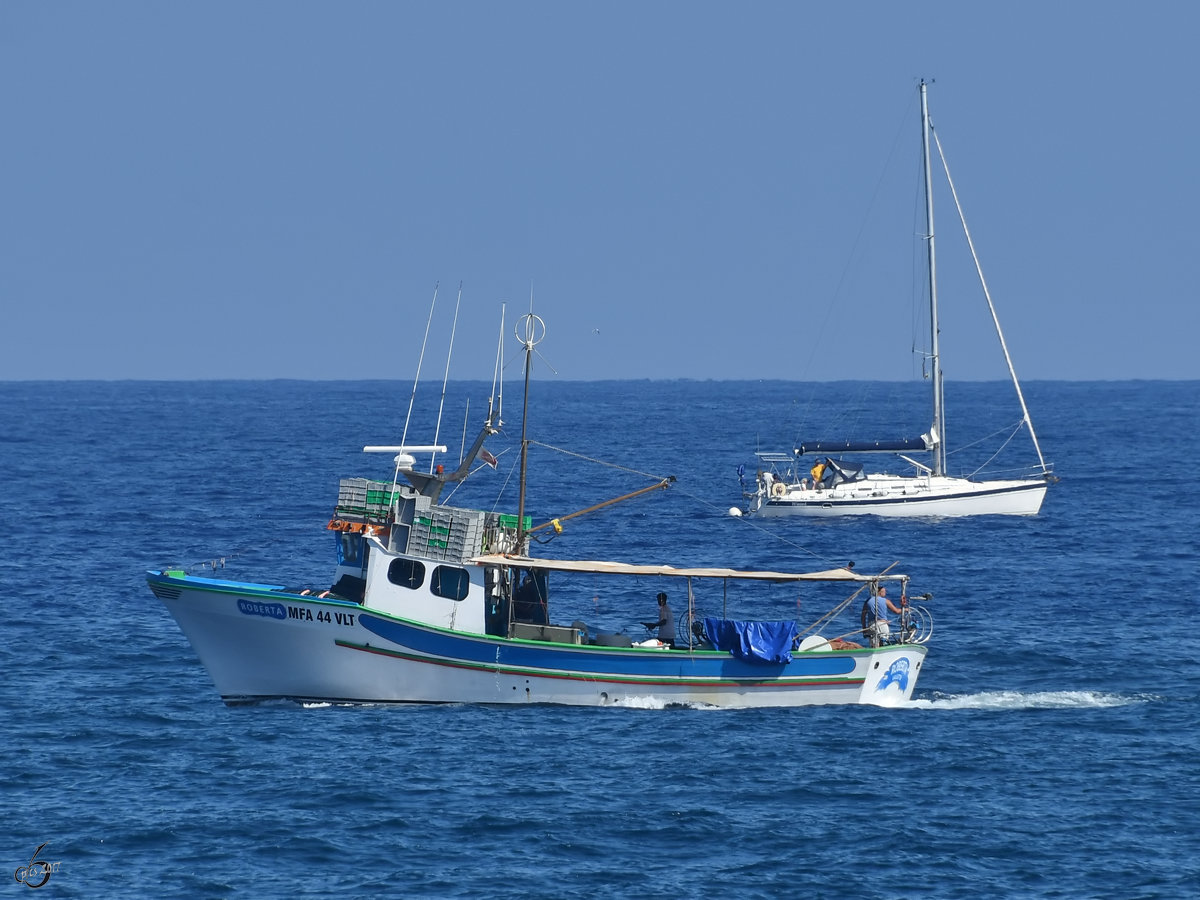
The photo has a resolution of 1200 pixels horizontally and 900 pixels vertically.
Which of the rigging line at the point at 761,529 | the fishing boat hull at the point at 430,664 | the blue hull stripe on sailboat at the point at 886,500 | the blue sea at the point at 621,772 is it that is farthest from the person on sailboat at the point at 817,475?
the fishing boat hull at the point at 430,664

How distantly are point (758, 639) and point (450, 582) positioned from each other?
682cm

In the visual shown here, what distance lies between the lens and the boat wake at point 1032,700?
3731 centimetres

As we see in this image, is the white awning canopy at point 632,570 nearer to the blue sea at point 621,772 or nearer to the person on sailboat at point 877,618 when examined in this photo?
the person on sailboat at point 877,618

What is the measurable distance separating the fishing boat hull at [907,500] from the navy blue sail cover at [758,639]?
41011 millimetres

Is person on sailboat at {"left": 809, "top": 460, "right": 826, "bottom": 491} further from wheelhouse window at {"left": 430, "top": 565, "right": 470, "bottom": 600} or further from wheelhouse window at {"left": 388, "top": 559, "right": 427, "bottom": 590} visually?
wheelhouse window at {"left": 388, "top": 559, "right": 427, "bottom": 590}

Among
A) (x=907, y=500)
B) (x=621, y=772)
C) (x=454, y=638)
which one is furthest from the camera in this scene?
(x=907, y=500)

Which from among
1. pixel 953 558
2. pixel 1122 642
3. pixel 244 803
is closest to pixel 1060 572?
pixel 953 558

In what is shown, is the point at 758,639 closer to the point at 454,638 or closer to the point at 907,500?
the point at 454,638

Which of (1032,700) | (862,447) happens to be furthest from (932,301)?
(1032,700)

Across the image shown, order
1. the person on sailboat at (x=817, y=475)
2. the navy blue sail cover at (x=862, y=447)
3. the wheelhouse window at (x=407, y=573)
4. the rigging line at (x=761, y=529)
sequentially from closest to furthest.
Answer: the wheelhouse window at (x=407, y=573), the rigging line at (x=761, y=529), the person on sailboat at (x=817, y=475), the navy blue sail cover at (x=862, y=447)

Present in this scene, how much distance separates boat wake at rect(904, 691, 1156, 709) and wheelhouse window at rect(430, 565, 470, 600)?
1033 cm

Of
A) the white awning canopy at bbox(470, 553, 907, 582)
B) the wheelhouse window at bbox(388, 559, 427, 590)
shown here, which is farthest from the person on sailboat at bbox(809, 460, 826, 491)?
the wheelhouse window at bbox(388, 559, 427, 590)

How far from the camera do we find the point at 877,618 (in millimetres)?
37531

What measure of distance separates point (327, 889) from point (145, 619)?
23.2m
